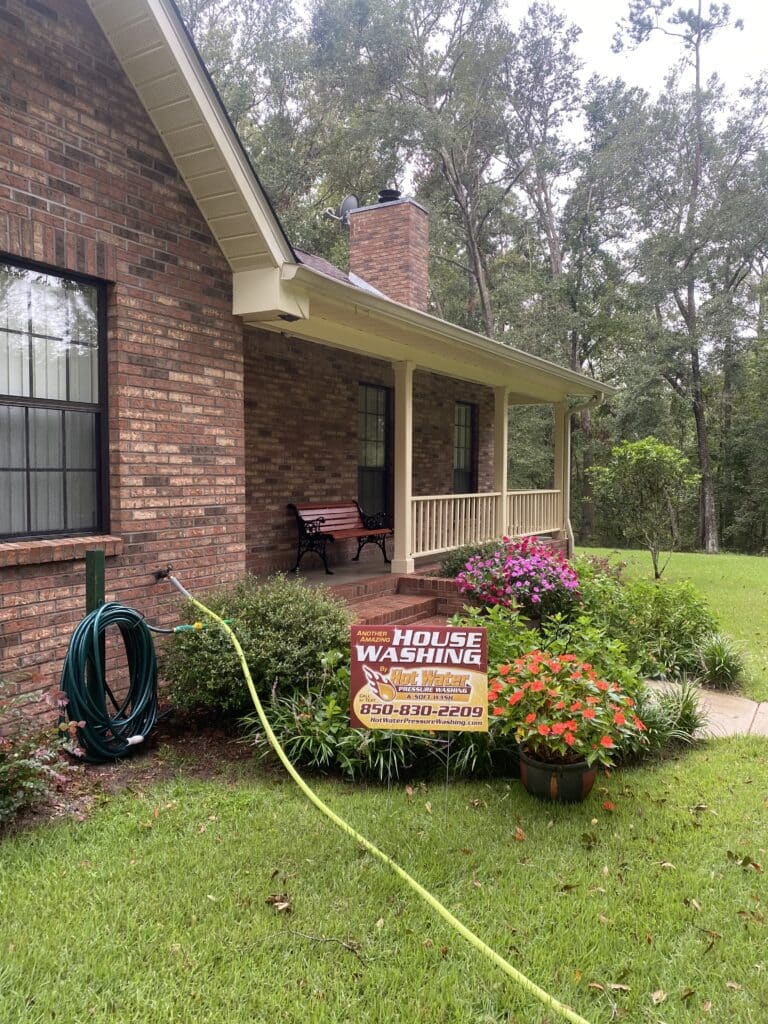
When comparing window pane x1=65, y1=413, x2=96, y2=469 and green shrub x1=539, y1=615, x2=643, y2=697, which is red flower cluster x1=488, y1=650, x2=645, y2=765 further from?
window pane x1=65, y1=413, x2=96, y2=469

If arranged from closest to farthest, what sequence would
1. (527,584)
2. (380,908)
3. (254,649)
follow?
(380,908)
(254,649)
(527,584)

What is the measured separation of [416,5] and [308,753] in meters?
26.3

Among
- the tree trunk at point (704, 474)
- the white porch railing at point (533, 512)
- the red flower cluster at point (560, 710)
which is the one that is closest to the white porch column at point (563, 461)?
the white porch railing at point (533, 512)

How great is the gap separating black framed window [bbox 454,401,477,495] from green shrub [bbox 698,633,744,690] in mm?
6374

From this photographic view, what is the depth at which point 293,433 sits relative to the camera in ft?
28.4

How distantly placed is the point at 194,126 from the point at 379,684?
13.4ft

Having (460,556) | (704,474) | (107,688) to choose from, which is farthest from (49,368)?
(704,474)

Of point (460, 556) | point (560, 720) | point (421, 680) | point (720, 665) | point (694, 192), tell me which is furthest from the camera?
point (694, 192)

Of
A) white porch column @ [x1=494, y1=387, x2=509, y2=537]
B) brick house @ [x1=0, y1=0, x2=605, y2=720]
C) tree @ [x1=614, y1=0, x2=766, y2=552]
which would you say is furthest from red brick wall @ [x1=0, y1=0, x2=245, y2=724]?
tree @ [x1=614, y1=0, x2=766, y2=552]

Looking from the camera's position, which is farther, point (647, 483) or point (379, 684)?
point (647, 483)

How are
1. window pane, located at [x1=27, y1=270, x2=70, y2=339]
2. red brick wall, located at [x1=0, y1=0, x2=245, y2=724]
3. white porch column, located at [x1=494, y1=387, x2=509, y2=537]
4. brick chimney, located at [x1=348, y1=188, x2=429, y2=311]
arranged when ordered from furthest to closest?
brick chimney, located at [x1=348, y1=188, x2=429, y2=311], white porch column, located at [x1=494, y1=387, x2=509, y2=537], window pane, located at [x1=27, y1=270, x2=70, y2=339], red brick wall, located at [x1=0, y1=0, x2=245, y2=724]

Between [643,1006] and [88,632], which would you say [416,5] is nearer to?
[88,632]

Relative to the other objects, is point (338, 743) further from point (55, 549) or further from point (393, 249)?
point (393, 249)

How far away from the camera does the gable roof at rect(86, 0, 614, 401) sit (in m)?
4.77
